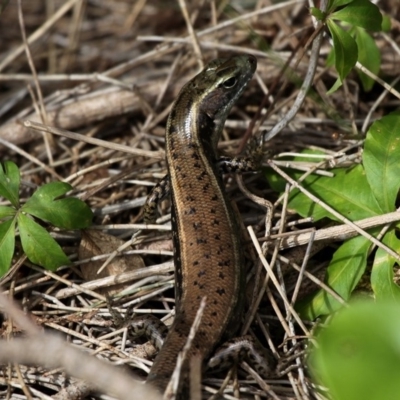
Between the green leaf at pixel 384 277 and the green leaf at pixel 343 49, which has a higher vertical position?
the green leaf at pixel 343 49

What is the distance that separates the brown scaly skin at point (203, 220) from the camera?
331cm

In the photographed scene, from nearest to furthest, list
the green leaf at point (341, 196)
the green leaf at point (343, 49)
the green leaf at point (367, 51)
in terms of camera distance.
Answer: the green leaf at point (343, 49) < the green leaf at point (341, 196) < the green leaf at point (367, 51)

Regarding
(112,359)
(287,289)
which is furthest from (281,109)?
(112,359)

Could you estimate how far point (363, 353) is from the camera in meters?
1.89

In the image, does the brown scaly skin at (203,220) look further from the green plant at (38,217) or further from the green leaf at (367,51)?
the green leaf at (367,51)

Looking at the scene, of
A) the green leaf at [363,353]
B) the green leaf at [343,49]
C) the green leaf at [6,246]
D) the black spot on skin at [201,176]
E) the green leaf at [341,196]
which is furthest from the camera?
the black spot on skin at [201,176]

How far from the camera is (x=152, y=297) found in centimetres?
387

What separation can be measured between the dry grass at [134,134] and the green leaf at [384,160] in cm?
35

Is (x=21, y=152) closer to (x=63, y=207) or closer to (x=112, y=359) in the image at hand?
(x=63, y=207)

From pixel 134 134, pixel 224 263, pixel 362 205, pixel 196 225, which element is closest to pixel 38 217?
pixel 196 225

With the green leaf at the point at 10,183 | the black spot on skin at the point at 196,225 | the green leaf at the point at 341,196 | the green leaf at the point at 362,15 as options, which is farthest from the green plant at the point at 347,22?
the green leaf at the point at 10,183

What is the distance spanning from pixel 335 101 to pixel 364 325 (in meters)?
3.24

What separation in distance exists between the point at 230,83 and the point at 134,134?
1123mm

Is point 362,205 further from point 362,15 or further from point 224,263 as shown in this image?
point 362,15
